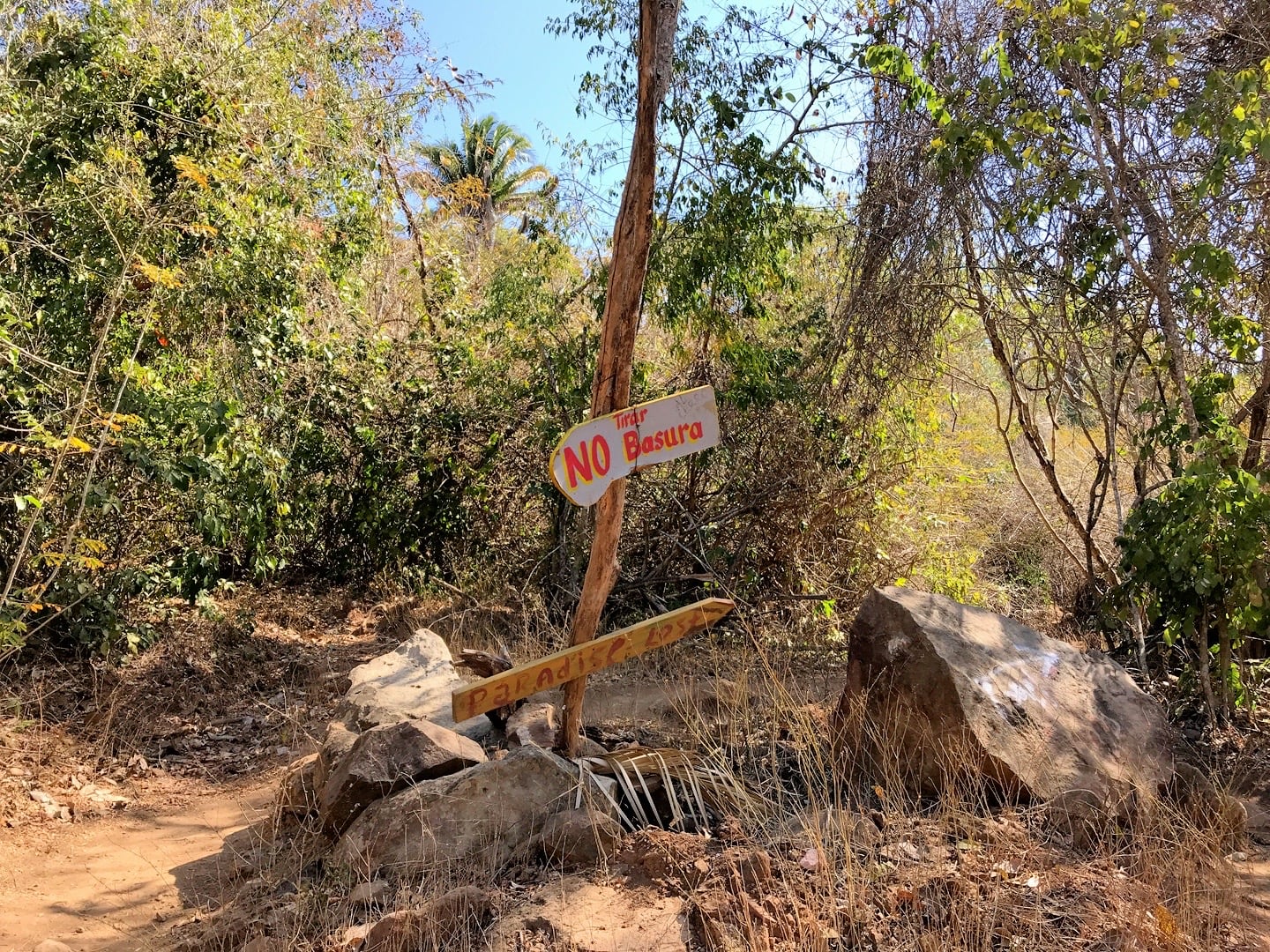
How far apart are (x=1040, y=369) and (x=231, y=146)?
5.76 meters

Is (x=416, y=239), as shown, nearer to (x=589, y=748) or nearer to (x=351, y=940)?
(x=589, y=748)

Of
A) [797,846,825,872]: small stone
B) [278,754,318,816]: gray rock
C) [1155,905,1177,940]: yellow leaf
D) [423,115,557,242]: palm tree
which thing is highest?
[423,115,557,242]: palm tree

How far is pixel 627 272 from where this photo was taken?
11.1 ft

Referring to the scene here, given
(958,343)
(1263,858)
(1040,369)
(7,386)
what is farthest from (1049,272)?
(7,386)

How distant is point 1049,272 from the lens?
531cm

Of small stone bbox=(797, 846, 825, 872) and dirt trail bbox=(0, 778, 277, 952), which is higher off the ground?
dirt trail bbox=(0, 778, 277, 952)

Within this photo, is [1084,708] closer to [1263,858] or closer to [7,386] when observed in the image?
[1263,858]

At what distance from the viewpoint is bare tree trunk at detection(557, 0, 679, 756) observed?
3324 mm

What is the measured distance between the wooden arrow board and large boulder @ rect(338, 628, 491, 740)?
99 cm

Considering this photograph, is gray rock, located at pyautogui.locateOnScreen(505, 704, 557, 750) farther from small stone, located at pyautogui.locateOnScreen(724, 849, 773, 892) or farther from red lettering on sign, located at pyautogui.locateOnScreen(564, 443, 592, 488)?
red lettering on sign, located at pyautogui.locateOnScreen(564, 443, 592, 488)

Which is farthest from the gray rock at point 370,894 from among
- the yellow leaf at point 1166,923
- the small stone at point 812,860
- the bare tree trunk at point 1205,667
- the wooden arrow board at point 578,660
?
the bare tree trunk at point 1205,667

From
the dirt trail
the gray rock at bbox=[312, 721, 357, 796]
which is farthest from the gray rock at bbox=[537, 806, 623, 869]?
the dirt trail

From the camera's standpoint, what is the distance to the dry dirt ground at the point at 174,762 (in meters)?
3.40

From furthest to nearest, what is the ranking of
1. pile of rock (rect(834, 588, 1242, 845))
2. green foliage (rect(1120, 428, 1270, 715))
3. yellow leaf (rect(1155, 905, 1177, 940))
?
green foliage (rect(1120, 428, 1270, 715)) → pile of rock (rect(834, 588, 1242, 845)) → yellow leaf (rect(1155, 905, 1177, 940))
